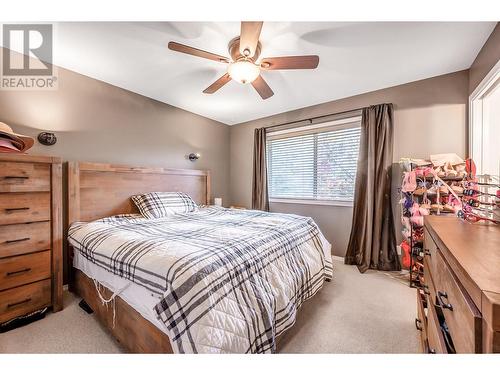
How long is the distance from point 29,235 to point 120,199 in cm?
98

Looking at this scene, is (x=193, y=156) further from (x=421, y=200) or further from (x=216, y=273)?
(x=421, y=200)

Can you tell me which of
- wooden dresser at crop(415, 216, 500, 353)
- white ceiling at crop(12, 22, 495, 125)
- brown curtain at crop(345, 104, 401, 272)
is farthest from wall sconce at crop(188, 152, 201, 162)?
wooden dresser at crop(415, 216, 500, 353)

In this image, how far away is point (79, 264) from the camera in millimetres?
1850

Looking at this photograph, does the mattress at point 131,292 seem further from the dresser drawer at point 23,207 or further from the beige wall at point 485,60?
the beige wall at point 485,60

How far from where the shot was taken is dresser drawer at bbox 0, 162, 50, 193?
153cm

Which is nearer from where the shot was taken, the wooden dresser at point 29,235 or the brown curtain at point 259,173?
the wooden dresser at point 29,235

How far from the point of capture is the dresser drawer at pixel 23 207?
153 centimetres

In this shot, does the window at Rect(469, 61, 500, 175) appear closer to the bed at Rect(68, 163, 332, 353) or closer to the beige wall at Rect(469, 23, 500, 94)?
the beige wall at Rect(469, 23, 500, 94)

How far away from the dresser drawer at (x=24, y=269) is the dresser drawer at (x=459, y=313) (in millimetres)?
2529

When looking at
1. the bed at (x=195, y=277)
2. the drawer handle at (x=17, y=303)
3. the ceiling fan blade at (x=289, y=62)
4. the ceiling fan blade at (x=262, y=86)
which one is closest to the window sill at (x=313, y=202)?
the bed at (x=195, y=277)

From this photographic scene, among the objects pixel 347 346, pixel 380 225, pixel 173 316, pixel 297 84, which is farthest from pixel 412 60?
pixel 173 316

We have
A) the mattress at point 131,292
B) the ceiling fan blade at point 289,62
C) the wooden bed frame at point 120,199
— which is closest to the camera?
the mattress at point 131,292

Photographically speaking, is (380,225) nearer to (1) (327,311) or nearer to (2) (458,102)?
(1) (327,311)
